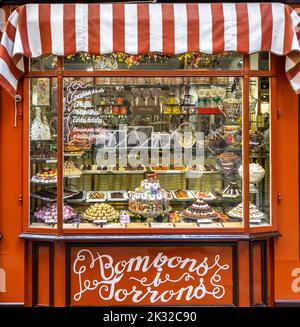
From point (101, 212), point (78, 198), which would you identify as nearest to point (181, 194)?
point (101, 212)

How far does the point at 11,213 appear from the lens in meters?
5.89

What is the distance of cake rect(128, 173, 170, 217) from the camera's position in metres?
6.23

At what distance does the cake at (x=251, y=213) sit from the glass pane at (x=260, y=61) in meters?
1.71

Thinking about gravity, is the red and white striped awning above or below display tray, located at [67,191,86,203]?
above

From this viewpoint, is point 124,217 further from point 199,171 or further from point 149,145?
point 199,171

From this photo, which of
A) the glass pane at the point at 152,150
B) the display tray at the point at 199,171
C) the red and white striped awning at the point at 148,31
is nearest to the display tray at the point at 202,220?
the glass pane at the point at 152,150

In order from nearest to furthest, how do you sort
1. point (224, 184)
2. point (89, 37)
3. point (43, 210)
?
point (89, 37)
point (43, 210)
point (224, 184)

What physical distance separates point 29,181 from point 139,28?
2.27 metres

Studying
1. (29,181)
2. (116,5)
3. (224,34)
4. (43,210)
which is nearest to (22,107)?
(29,181)

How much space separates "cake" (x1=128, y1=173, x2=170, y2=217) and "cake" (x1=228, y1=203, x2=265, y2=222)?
33.6 inches

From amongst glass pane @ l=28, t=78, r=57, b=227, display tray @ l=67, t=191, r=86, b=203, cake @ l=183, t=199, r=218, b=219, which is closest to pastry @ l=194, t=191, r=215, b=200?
cake @ l=183, t=199, r=218, b=219

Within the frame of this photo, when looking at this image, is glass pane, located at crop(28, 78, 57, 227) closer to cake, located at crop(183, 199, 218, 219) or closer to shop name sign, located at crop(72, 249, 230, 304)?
shop name sign, located at crop(72, 249, 230, 304)

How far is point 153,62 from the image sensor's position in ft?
19.6

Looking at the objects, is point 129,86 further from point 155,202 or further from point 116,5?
point 155,202
